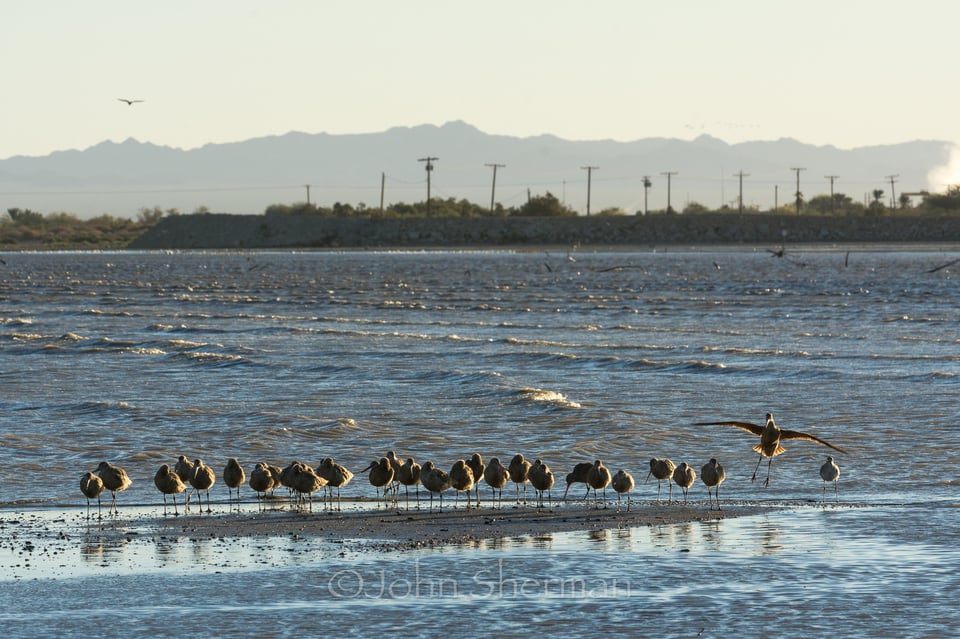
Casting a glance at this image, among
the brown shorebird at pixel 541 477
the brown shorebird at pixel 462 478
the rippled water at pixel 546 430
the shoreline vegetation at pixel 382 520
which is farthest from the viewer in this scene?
the brown shorebird at pixel 462 478

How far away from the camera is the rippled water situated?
10008mm

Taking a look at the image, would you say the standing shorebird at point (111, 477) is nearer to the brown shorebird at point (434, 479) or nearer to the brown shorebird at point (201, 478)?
the brown shorebird at point (201, 478)

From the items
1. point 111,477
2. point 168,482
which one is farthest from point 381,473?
point 111,477

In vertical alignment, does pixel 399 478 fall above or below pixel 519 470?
below

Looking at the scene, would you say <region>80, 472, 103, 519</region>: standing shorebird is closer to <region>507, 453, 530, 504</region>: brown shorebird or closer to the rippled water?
the rippled water

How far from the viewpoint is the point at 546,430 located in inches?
793

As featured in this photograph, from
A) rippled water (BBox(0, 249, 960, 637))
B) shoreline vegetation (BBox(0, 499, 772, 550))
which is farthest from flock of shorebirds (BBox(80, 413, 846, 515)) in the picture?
rippled water (BBox(0, 249, 960, 637))

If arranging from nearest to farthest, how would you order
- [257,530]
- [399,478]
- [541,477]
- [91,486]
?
[257,530], [91,486], [541,477], [399,478]

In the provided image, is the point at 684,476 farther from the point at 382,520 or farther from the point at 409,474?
the point at 382,520

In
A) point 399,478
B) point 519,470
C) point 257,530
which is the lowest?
point 257,530

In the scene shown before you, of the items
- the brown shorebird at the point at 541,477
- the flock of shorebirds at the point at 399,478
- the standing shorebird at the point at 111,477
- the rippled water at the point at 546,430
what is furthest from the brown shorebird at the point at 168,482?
the brown shorebird at the point at 541,477

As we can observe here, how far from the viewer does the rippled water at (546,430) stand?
1001 cm

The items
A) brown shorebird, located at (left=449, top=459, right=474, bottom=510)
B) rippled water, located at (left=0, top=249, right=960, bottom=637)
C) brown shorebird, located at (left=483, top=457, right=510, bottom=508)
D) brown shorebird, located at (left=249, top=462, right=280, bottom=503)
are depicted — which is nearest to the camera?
rippled water, located at (left=0, top=249, right=960, bottom=637)

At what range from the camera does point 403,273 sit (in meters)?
103
